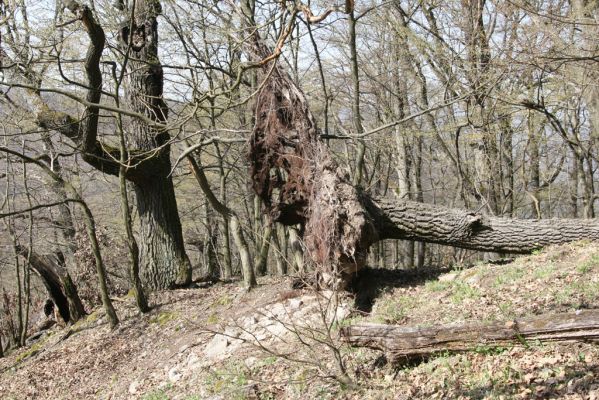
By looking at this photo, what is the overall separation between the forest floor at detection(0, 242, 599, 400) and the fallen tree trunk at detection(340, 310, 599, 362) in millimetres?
136

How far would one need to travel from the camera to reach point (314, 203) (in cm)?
755

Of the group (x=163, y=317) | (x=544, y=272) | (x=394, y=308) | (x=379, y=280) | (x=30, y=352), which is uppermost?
(x=544, y=272)

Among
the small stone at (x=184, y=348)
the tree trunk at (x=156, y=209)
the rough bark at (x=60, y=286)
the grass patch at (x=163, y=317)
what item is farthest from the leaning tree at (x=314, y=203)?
the rough bark at (x=60, y=286)

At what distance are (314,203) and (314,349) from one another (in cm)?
209

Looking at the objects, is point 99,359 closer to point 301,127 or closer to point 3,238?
point 301,127

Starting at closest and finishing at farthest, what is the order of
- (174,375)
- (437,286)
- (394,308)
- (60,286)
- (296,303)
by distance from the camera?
1. (394,308)
2. (174,375)
3. (437,286)
4. (296,303)
5. (60,286)

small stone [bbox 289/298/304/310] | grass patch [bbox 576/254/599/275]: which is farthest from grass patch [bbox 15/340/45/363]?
grass patch [bbox 576/254/599/275]

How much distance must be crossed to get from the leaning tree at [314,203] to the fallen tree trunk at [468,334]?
2.36 metres

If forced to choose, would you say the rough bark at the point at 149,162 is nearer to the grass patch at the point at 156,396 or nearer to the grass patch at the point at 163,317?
the grass patch at the point at 163,317

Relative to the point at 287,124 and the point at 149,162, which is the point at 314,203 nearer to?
the point at 287,124

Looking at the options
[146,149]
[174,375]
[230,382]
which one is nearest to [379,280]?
[230,382]

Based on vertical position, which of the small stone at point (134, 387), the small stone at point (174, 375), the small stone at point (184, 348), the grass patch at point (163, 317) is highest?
the grass patch at point (163, 317)

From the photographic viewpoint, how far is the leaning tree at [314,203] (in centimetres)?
768

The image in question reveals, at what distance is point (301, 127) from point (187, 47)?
210 inches
